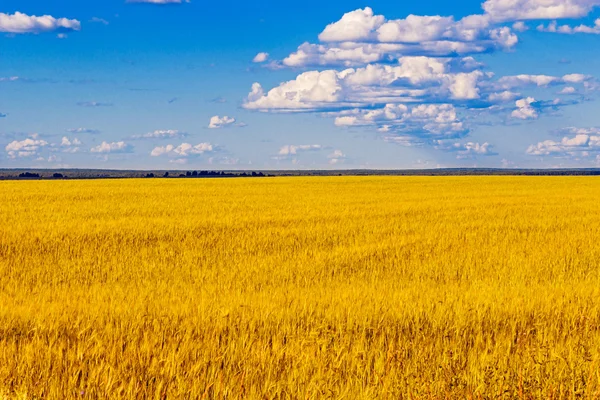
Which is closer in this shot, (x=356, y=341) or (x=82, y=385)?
(x=82, y=385)

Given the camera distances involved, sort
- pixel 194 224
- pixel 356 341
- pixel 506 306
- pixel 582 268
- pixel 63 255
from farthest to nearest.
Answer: pixel 194 224 < pixel 63 255 < pixel 582 268 < pixel 506 306 < pixel 356 341

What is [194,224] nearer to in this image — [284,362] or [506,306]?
[506,306]

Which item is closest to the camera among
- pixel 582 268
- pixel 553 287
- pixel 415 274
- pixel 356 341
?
pixel 356 341

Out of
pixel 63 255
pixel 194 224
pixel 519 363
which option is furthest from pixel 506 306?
pixel 194 224

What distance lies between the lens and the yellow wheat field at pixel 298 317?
4922 millimetres

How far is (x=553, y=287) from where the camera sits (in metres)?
9.31

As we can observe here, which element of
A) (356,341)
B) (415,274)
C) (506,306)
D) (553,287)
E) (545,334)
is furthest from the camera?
(415,274)

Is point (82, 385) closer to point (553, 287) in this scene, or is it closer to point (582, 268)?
point (553, 287)

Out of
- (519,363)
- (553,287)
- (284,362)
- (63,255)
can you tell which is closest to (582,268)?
(553,287)

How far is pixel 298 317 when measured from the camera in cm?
701

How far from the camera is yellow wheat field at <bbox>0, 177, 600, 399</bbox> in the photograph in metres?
4.92

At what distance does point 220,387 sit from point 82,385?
0.96 m

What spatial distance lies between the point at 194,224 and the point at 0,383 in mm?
14071

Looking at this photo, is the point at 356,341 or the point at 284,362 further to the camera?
the point at 356,341
